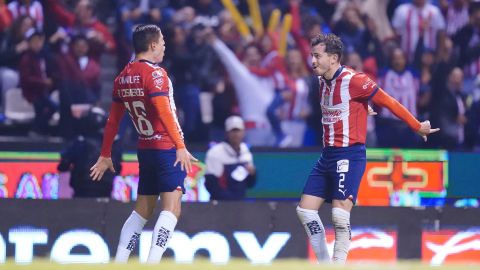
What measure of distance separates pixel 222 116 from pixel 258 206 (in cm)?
554

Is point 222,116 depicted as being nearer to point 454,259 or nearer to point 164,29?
point 164,29

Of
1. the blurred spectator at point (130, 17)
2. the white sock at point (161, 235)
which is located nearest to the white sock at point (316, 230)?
the white sock at point (161, 235)

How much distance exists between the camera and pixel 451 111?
65.4ft

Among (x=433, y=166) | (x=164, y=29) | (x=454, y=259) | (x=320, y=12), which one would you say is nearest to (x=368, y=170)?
(x=433, y=166)

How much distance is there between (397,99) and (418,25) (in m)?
2.18

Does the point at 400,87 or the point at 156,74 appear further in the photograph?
the point at 400,87

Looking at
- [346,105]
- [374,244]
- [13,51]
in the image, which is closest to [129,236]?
[346,105]

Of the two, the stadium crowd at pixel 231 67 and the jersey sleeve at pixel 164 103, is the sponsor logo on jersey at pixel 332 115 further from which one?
the stadium crowd at pixel 231 67

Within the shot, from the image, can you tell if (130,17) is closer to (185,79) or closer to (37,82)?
(185,79)

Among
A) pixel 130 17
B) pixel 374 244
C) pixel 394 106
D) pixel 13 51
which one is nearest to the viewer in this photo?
pixel 394 106

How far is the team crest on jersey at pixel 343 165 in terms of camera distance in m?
11.7

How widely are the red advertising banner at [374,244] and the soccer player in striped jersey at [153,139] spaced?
10.5ft

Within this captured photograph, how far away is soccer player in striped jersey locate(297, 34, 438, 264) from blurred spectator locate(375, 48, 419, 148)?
7555 millimetres

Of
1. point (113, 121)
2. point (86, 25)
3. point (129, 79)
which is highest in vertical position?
point (86, 25)
